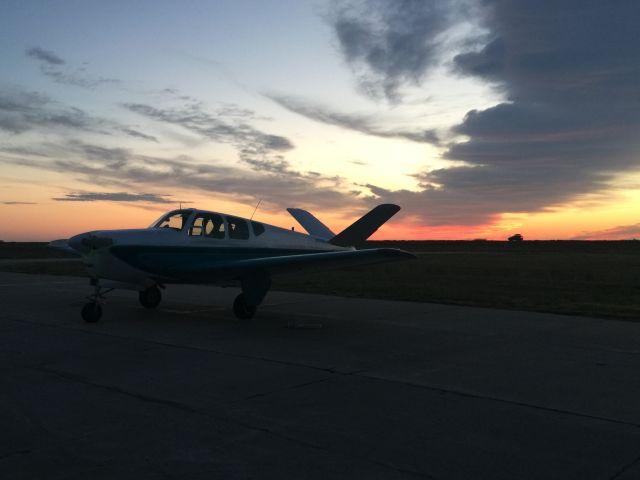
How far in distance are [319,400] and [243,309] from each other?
6.30m

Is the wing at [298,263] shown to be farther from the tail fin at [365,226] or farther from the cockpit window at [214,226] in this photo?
the tail fin at [365,226]

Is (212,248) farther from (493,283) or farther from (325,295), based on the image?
(493,283)

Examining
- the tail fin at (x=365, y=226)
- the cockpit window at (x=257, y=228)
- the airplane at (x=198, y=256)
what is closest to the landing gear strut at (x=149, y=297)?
the airplane at (x=198, y=256)

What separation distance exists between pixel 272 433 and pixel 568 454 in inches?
88.1

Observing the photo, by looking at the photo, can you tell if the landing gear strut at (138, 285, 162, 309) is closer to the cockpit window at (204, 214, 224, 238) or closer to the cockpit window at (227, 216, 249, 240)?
the cockpit window at (204, 214, 224, 238)

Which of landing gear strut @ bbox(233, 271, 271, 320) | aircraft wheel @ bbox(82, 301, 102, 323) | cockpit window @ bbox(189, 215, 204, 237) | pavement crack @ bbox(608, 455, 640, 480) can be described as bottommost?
pavement crack @ bbox(608, 455, 640, 480)

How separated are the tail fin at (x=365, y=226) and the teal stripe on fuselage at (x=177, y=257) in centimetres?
304

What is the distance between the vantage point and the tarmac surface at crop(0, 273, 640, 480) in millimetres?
3967

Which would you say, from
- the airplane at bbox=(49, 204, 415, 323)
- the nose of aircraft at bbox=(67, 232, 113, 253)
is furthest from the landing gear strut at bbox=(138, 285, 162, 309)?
the nose of aircraft at bbox=(67, 232, 113, 253)

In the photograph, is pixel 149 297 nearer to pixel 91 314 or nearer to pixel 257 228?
pixel 91 314

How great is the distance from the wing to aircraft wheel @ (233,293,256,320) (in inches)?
21.4

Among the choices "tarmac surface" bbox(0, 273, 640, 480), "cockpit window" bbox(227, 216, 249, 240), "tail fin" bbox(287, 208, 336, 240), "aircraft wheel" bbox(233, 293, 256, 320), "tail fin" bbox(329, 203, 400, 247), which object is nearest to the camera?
"tarmac surface" bbox(0, 273, 640, 480)

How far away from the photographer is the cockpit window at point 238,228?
1256 cm

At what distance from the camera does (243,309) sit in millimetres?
11664
